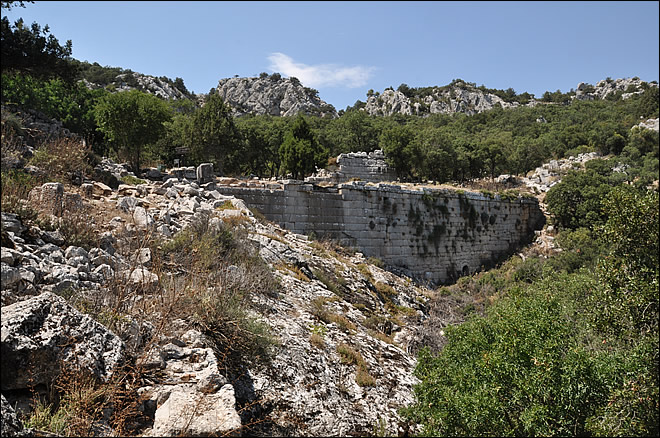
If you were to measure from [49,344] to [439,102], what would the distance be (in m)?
78.3

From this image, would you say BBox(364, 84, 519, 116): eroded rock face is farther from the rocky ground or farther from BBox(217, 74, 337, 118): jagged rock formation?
the rocky ground

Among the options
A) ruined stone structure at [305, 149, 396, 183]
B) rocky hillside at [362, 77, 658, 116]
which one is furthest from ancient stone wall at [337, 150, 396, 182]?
rocky hillside at [362, 77, 658, 116]

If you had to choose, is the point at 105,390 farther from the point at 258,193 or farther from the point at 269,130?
the point at 269,130

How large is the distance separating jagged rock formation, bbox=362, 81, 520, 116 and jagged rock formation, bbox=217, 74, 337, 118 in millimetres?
8998

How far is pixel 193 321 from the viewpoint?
4.50 m

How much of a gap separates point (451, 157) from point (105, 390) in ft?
98.6

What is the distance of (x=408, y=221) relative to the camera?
18609 millimetres

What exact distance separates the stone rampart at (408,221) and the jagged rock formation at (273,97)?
4579 cm

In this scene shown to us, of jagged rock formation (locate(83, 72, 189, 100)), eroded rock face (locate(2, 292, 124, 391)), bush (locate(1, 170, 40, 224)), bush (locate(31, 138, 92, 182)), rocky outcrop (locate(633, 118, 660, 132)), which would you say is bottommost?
eroded rock face (locate(2, 292, 124, 391))

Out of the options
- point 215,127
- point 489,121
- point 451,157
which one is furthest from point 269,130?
point 489,121

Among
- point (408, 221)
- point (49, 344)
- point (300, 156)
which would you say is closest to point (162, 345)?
point (49, 344)

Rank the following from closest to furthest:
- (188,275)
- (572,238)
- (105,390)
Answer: (105,390)
(188,275)
(572,238)

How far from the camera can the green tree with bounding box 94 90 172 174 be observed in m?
15.7

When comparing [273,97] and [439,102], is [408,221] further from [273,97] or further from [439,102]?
[439,102]
